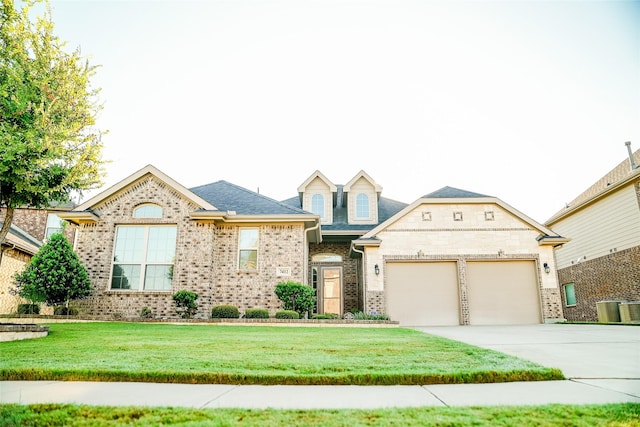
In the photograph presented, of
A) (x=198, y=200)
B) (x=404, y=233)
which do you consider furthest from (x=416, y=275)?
(x=198, y=200)

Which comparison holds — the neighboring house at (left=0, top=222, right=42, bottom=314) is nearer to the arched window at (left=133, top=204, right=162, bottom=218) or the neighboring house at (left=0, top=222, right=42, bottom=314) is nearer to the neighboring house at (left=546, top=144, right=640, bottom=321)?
the arched window at (left=133, top=204, right=162, bottom=218)

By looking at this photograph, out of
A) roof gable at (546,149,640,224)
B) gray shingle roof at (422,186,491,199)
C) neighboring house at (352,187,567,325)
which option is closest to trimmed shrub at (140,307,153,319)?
neighboring house at (352,187,567,325)

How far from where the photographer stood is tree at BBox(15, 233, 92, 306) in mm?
12359

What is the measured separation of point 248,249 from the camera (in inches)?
565

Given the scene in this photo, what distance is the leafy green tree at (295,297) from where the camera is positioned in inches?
512

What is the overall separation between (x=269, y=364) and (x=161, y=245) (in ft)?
35.8

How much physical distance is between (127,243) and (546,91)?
14.3 metres

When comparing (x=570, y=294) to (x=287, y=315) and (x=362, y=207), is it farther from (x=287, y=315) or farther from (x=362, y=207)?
(x=287, y=315)

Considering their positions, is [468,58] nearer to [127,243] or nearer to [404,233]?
[404,233]

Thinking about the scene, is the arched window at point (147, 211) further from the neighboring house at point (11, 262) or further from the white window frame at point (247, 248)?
the neighboring house at point (11, 262)

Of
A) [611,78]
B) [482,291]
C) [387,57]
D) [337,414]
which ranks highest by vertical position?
[387,57]

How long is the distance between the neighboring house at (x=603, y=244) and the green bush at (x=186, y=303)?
16173mm

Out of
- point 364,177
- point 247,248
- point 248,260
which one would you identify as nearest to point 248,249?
point 247,248

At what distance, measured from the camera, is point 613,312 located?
49.9 feet
